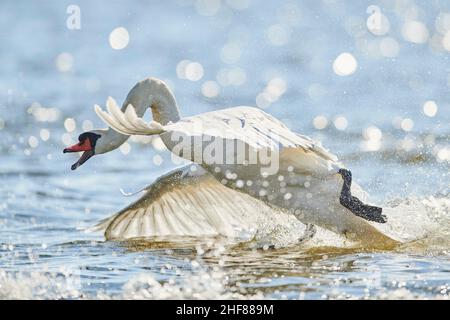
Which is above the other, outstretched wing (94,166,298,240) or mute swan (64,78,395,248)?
mute swan (64,78,395,248)

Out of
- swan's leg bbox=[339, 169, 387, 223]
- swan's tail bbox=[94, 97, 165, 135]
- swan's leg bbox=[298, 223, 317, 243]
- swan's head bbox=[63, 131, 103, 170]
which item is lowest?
swan's leg bbox=[298, 223, 317, 243]

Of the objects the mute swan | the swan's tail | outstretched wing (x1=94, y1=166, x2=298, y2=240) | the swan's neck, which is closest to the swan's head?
the mute swan

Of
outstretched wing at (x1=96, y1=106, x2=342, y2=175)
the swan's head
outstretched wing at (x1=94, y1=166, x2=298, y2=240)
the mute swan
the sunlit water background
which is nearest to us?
outstretched wing at (x1=96, y1=106, x2=342, y2=175)

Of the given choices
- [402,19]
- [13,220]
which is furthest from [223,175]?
[402,19]

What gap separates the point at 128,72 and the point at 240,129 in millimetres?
10996

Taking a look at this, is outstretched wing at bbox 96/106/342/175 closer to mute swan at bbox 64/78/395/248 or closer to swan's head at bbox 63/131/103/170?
mute swan at bbox 64/78/395/248

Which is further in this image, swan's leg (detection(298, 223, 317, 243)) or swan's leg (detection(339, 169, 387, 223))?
swan's leg (detection(298, 223, 317, 243))

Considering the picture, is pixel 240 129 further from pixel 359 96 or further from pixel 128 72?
pixel 128 72

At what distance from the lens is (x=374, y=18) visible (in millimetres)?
20891

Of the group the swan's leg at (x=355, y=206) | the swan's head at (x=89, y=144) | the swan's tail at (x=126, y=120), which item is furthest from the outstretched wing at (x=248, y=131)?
the swan's head at (x=89, y=144)

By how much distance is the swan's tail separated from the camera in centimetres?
744

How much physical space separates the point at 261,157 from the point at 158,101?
1513 millimetres

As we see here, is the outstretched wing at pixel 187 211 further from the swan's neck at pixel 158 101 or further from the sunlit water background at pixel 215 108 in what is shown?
the swan's neck at pixel 158 101

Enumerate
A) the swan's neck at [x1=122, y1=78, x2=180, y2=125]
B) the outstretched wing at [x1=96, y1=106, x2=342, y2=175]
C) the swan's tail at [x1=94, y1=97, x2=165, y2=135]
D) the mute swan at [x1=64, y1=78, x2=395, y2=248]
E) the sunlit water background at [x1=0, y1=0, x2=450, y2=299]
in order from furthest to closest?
1. the swan's neck at [x1=122, y1=78, x2=180, y2=125]
2. the sunlit water background at [x1=0, y1=0, x2=450, y2=299]
3. the mute swan at [x1=64, y1=78, x2=395, y2=248]
4. the outstretched wing at [x1=96, y1=106, x2=342, y2=175]
5. the swan's tail at [x1=94, y1=97, x2=165, y2=135]
